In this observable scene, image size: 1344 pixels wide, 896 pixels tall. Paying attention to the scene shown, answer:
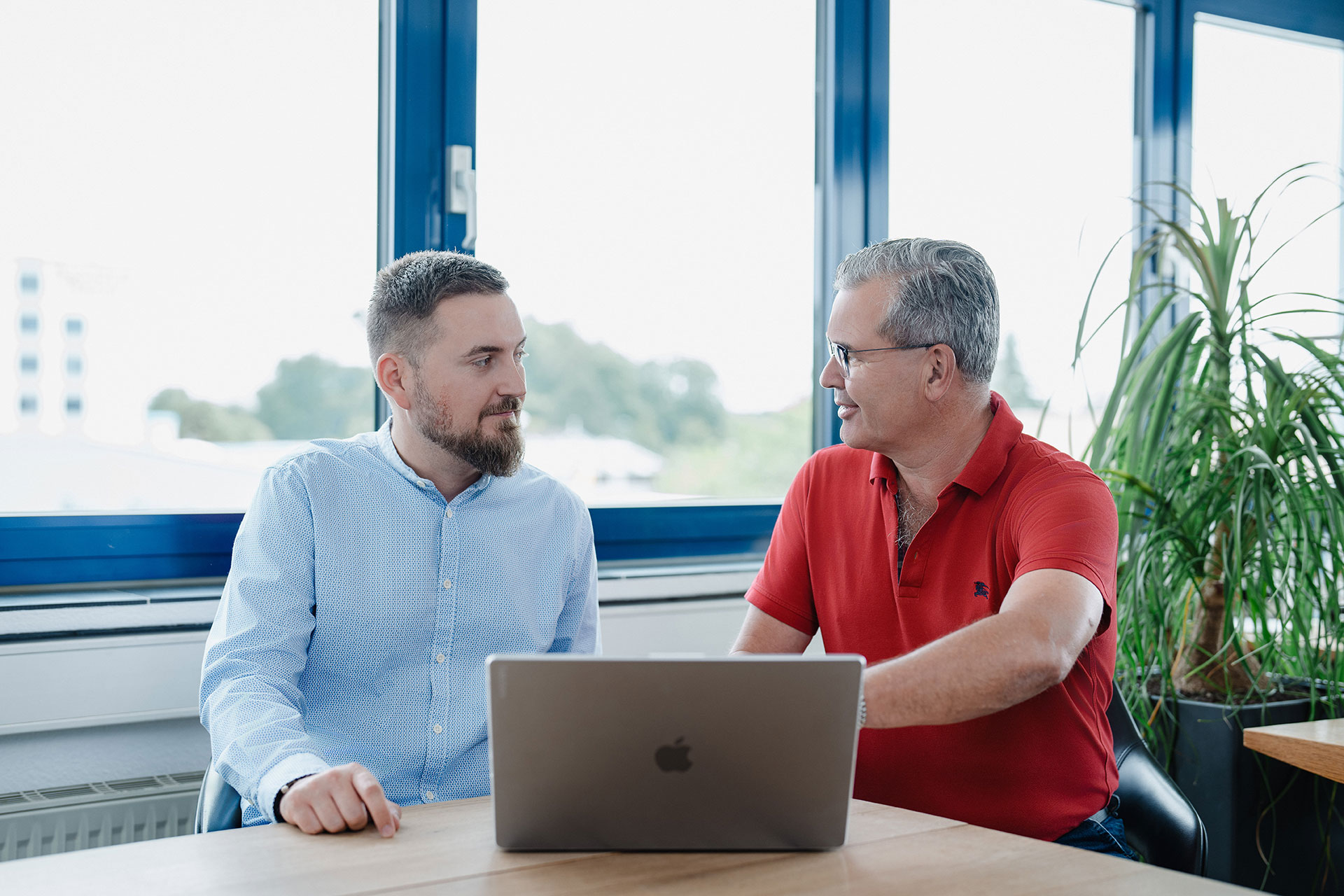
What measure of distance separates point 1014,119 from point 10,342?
2670 millimetres

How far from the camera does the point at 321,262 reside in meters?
2.34

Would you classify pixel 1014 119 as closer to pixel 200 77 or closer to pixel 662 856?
pixel 200 77

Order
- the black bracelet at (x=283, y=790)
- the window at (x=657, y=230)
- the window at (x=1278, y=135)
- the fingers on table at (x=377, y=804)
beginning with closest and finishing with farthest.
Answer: the fingers on table at (x=377, y=804)
the black bracelet at (x=283, y=790)
the window at (x=657, y=230)
the window at (x=1278, y=135)

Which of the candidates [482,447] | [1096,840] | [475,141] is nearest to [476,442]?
[482,447]

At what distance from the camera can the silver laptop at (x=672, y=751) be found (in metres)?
1.02

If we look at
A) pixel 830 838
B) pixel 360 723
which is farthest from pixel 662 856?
pixel 360 723

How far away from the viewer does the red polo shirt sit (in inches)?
60.8

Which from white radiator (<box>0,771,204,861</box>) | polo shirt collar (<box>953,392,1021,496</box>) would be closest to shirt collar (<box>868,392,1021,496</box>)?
polo shirt collar (<box>953,392,1021,496</box>)

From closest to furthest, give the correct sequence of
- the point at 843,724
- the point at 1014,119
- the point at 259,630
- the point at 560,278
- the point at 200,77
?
the point at 843,724
the point at 259,630
the point at 200,77
the point at 560,278
the point at 1014,119

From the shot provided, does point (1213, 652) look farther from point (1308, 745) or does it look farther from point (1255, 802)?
point (1308, 745)

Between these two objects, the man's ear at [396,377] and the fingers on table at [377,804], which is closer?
the fingers on table at [377,804]

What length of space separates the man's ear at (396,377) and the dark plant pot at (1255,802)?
1751 millimetres

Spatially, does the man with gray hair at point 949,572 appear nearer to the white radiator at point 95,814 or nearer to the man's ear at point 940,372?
the man's ear at point 940,372

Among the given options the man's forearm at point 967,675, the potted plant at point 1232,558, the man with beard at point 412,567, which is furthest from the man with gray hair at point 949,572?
the potted plant at point 1232,558
